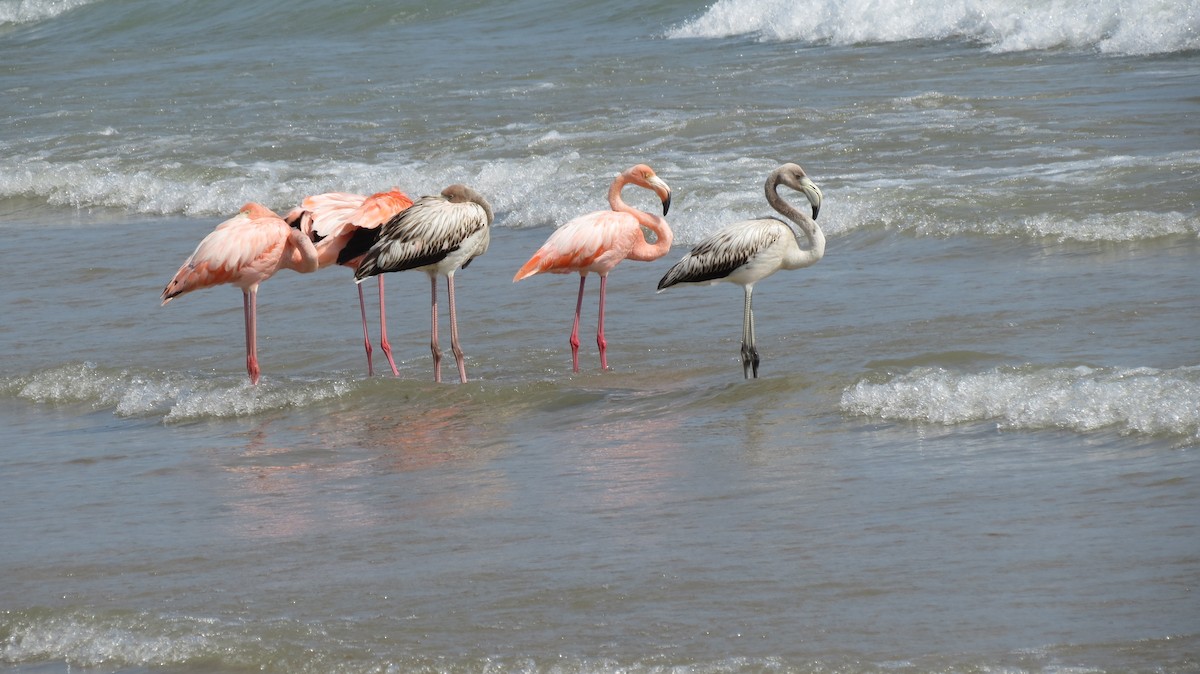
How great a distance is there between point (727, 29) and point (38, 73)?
12.1m

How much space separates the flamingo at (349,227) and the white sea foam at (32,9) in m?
29.6

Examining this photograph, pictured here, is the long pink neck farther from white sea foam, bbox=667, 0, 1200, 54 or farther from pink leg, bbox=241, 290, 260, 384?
white sea foam, bbox=667, 0, 1200, 54

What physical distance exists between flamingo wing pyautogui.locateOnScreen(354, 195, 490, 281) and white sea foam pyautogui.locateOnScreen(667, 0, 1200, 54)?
41.6 ft

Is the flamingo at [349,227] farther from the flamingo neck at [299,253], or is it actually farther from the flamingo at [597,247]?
the flamingo at [597,247]

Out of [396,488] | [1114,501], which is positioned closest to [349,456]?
[396,488]

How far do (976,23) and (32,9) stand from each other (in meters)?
24.6

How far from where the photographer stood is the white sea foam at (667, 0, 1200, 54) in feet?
64.0

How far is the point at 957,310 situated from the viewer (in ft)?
30.1

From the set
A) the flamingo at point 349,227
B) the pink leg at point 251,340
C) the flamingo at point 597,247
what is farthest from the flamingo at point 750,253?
the pink leg at point 251,340

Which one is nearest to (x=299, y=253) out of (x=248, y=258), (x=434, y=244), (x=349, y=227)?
(x=248, y=258)

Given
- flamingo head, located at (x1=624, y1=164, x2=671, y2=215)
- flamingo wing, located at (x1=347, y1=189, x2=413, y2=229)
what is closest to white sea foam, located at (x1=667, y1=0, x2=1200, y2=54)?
flamingo head, located at (x1=624, y1=164, x2=671, y2=215)

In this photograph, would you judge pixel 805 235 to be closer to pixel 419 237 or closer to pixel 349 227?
pixel 419 237

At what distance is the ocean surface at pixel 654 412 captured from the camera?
4.99 metres

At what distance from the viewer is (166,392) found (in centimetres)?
882
